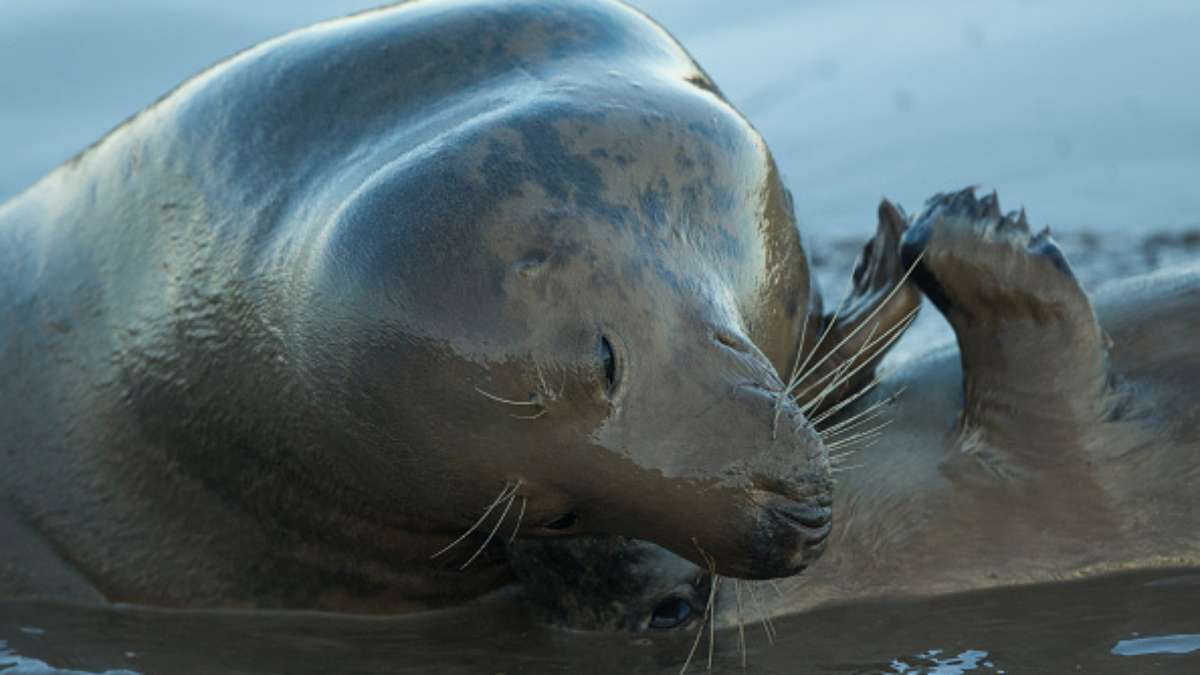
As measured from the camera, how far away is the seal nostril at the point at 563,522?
17.4 feet

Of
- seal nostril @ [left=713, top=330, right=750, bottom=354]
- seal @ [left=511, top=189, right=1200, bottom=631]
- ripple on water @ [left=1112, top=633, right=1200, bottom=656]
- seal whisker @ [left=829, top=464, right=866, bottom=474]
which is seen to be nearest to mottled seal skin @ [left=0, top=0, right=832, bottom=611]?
seal nostril @ [left=713, top=330, right=750, bottom=354]

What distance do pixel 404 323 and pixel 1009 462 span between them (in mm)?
1825

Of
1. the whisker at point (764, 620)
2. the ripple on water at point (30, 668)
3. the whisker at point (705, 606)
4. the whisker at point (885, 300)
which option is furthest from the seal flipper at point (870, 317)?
the ripple on water at point (30, 668)

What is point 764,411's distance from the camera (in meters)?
5.07

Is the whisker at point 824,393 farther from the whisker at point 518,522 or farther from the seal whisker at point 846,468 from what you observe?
the whisker at point 518,522

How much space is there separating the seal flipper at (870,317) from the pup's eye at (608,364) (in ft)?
3.75

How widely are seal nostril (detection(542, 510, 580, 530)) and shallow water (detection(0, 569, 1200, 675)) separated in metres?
0.41

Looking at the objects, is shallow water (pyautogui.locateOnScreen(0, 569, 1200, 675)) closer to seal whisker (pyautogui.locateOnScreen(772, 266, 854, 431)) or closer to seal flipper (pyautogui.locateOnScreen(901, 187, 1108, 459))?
seal flipper (pyautogui.locateOnScreen(901, 187, 1108, 459))

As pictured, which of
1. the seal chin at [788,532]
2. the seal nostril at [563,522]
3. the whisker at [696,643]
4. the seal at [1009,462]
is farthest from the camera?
the seal at [1009,462]

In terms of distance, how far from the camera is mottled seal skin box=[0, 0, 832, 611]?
5.09 meters

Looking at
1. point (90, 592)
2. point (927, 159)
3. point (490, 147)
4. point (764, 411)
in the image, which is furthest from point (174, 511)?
point (927, 159)

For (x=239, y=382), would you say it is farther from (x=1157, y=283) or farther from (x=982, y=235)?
(x=1157, y=283)

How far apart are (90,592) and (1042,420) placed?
2.62 m

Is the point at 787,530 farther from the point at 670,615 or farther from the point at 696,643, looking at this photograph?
the point at 670,615
